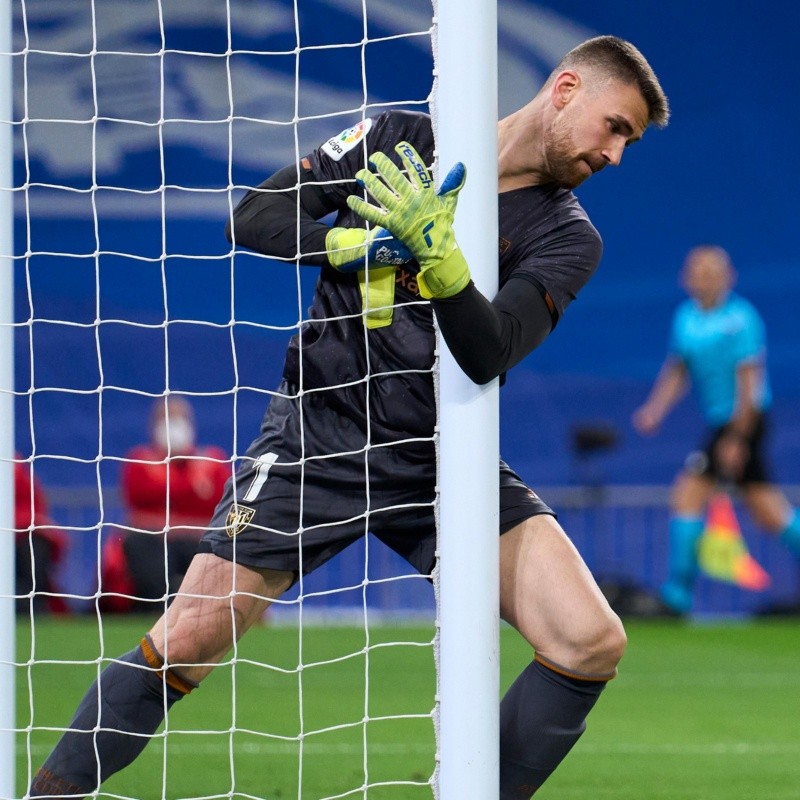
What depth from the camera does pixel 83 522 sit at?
9.38m

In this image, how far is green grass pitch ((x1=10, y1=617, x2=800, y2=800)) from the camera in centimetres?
390

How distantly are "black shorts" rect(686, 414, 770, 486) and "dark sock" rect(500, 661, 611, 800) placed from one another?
251 inches

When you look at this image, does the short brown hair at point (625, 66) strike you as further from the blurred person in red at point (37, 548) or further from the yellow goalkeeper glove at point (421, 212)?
the blurred person in red at point (37, 548)

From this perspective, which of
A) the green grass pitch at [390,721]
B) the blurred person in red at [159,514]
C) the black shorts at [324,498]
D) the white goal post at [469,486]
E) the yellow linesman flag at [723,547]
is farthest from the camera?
the yellow linesman flag at [723,547]

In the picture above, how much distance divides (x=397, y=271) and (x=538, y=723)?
38.0 inches

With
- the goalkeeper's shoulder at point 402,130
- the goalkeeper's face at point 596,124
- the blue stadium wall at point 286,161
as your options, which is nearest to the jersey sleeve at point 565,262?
the goalkeeper's face at point 596,124

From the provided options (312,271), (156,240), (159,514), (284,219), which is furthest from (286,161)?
(284,219)

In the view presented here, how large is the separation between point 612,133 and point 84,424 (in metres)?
7.38

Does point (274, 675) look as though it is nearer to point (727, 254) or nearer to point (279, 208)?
point (279, 208)

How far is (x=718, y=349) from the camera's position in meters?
9.04

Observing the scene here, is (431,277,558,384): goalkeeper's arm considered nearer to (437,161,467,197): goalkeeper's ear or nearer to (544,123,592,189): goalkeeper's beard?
(437,161,467,197): goalkeeper's ear

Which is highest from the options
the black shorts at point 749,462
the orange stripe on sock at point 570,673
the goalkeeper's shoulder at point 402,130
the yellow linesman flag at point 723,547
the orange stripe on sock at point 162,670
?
the goalkeeper's shoulder at point 402,130

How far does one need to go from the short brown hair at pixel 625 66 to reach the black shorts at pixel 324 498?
2.68 feet

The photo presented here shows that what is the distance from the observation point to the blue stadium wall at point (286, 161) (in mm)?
9844
